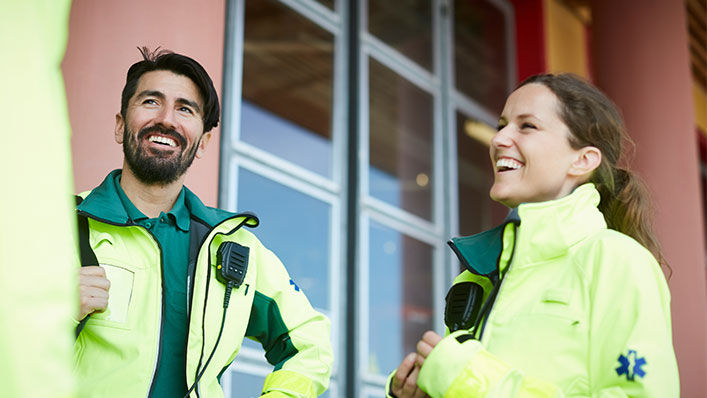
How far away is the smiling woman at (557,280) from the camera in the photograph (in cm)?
169

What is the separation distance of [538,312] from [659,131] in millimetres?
4298

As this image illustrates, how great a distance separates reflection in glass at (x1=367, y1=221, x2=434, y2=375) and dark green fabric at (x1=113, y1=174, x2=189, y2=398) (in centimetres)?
314

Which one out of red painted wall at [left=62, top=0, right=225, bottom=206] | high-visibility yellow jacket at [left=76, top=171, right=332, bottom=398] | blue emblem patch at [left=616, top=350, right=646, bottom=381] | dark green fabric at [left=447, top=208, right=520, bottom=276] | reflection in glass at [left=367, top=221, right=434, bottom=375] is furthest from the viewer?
reflection in glass at [left=367, top=221, right=434, bottom=375]

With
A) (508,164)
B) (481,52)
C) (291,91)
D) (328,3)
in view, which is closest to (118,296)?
(508,164)

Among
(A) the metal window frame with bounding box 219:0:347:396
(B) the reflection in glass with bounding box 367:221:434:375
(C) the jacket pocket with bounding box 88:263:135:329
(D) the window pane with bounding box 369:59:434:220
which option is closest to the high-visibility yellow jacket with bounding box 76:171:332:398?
(C) the jacket pocket with bounding box 88:263:135:329

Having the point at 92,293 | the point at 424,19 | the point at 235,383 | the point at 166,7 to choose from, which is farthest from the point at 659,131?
the point at 92,293

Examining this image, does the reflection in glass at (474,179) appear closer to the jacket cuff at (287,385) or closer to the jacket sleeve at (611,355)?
the jacket cuff at (287,385)

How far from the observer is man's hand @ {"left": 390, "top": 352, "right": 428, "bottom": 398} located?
1.86 m

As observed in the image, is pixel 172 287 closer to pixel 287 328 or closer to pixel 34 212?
pixel 287 328

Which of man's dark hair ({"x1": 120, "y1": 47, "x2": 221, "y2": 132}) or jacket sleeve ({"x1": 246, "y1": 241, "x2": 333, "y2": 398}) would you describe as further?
man's dark hair ({"x1": 120, "y1": 47, "x2": 221, "y2": 132})

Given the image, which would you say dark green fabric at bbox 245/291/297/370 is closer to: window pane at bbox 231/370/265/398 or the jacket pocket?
the jacket pocket

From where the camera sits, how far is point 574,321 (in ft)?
5.79

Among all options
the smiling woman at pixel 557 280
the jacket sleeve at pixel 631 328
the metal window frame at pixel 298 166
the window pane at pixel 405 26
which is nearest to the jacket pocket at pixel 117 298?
the smiling woman at pixel 557 280

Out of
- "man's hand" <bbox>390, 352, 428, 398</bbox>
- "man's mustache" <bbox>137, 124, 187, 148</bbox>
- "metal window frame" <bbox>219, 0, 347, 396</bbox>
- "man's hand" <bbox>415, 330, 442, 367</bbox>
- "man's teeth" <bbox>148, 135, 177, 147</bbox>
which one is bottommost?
"man's hand" <bbox>390, 352, 428, 398</bbox>
